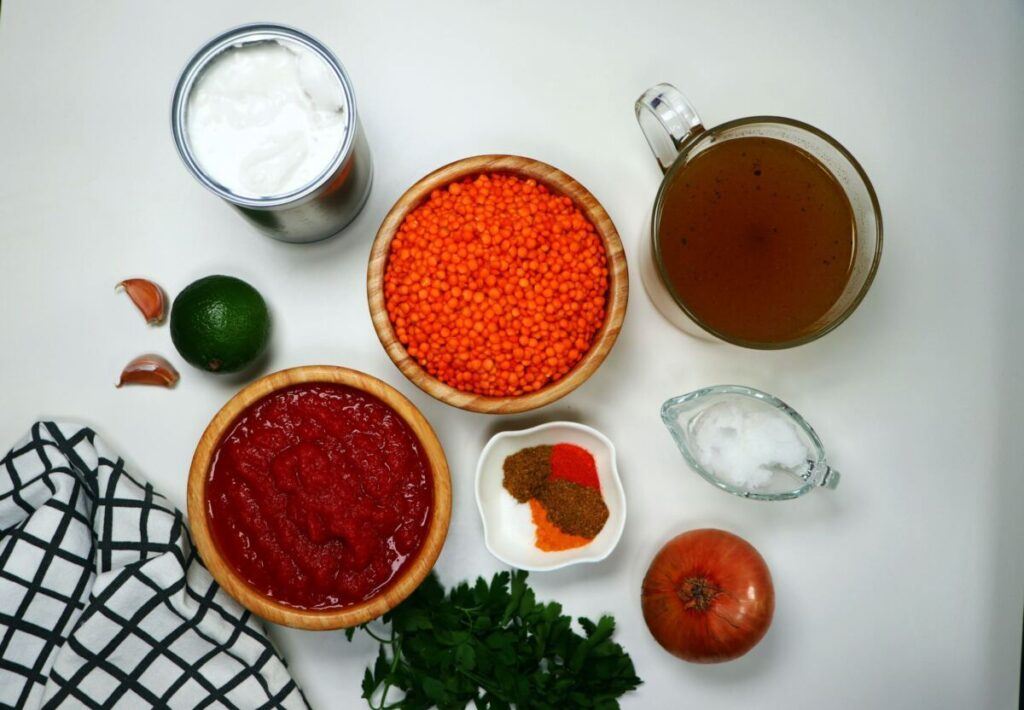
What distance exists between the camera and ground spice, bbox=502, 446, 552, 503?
1.28 metres

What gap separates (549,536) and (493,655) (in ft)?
→ 0.68

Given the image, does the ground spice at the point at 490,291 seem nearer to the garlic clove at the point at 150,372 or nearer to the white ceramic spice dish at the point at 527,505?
the white ceramic spice dish at the point at 527,505

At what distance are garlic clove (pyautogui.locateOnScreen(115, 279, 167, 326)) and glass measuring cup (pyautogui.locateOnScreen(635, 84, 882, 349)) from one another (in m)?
0.82

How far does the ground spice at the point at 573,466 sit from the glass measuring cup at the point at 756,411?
15 cm

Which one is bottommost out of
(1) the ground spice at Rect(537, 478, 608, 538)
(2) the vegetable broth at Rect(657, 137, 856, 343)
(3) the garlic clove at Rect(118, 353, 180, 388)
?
(1) the ground spice at Rect(537, 478, 608, 538)

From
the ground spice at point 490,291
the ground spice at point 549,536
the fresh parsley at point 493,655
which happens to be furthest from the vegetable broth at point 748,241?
the fresh parsley at point 493,655

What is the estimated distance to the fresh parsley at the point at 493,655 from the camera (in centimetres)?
125

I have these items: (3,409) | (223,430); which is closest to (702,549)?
(223,430)

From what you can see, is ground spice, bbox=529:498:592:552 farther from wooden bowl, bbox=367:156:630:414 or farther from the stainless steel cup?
the stainless steel cup

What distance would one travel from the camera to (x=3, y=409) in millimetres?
1339

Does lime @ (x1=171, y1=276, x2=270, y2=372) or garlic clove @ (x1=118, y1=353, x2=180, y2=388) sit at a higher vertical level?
lime @ (x1=171, y1=276, x2=270, y2=372)

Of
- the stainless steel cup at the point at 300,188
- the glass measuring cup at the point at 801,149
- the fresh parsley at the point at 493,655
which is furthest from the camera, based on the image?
the fresh parsley at the point at 493,655

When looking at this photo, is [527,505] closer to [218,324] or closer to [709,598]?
[709,598]

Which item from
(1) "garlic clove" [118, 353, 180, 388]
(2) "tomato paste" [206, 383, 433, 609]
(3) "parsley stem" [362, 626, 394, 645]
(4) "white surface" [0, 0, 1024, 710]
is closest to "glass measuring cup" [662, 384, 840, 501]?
(4) "white surface" [0, 0, 1024, 710]
